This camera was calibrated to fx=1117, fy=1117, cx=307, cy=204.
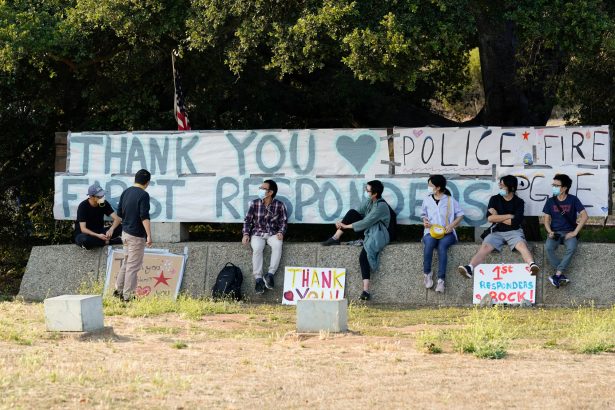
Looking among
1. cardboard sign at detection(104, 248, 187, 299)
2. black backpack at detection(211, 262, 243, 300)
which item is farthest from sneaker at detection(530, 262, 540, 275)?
cardboard sign at detection(104, 248, 187, 299)

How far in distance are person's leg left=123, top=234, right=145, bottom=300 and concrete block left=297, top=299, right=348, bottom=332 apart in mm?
3413

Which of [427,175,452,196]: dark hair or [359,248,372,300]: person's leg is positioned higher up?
[427,175,452,196]: dark hair

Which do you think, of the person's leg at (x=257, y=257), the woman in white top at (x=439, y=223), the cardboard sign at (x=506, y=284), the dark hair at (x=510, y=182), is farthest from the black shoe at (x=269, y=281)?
the dark hair at (x=510, y=182)

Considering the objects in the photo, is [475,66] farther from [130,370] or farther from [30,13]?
[130,370]

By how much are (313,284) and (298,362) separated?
5878 millimetres

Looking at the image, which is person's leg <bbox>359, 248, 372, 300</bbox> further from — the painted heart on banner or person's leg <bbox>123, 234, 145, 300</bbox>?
person's leg <bbox>123, 234, 145, 300</bbox>

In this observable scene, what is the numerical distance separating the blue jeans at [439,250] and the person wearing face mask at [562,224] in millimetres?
1362

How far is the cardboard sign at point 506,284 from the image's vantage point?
15.4m

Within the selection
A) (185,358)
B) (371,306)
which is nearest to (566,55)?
(371,306)

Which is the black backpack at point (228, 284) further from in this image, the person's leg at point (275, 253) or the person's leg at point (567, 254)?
the person's leg at point (567, 254)

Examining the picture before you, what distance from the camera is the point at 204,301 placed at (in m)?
15.4

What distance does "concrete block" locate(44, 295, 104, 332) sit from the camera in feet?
39.0

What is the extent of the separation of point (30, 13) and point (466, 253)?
7.51 metres

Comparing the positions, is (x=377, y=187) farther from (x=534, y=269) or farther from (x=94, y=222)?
(x=94, y=222)
